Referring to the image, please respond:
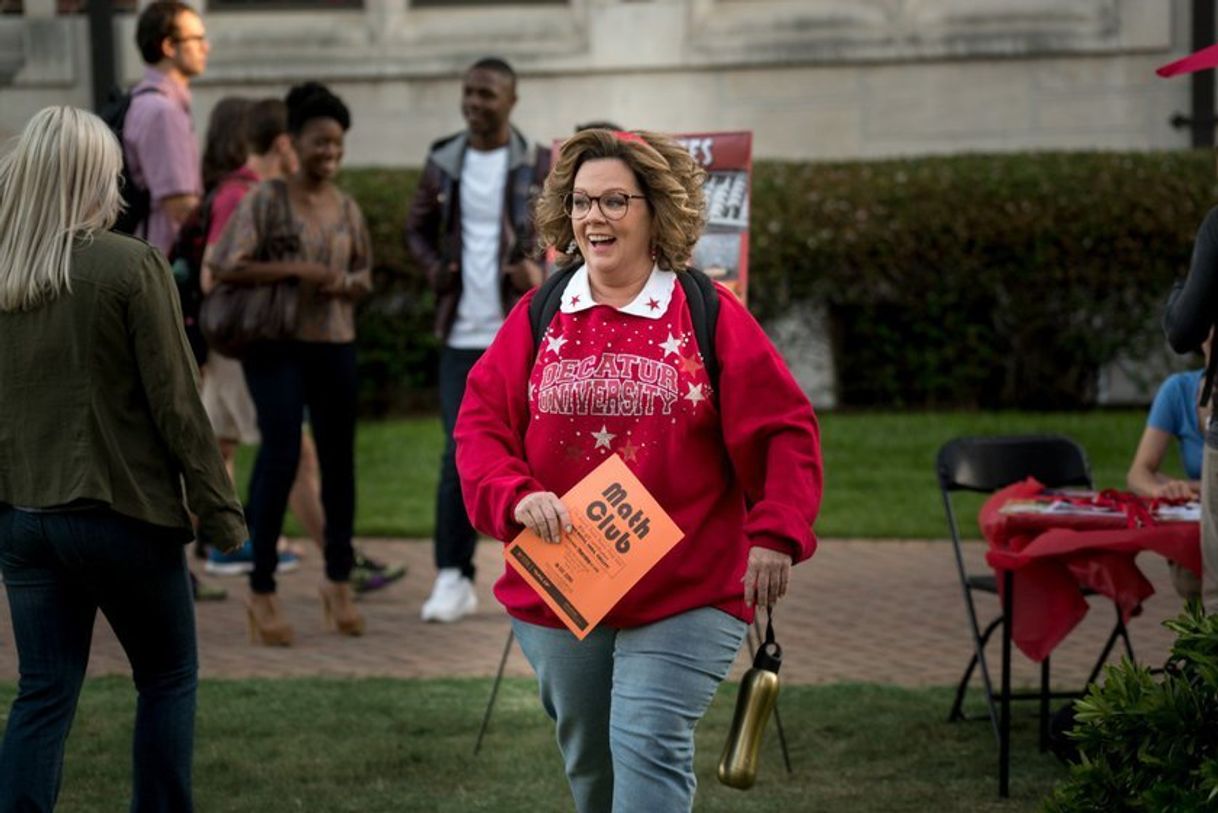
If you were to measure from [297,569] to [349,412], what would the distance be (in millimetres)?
2029

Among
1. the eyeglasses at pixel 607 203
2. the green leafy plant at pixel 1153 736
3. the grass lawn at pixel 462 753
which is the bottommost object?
the grass lawn at pixel 462 753

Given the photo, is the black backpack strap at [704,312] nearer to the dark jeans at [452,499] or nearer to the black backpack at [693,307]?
the black backpack at [693,307]

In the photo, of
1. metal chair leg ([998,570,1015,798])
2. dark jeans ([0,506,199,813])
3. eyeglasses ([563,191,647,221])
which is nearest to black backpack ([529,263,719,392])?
eyeglasses ([563,191,647,221])

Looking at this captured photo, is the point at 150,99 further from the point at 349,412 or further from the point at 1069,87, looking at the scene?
the point at 1069,87

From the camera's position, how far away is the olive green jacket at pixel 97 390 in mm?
5055

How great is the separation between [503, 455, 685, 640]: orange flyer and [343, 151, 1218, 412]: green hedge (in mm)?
9934

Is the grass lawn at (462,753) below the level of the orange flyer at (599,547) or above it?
below

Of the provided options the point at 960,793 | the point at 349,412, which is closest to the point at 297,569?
the point at 349,412

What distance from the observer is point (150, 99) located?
8953 mm

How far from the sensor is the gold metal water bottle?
14.5ft

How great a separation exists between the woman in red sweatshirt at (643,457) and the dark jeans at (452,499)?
409 cm

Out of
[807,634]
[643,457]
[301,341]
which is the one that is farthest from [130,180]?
[643,457]

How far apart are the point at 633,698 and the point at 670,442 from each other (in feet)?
1.85

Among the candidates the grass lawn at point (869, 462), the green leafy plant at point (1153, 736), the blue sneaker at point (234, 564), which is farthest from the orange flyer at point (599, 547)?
the grass lawn at point (869, 462)
